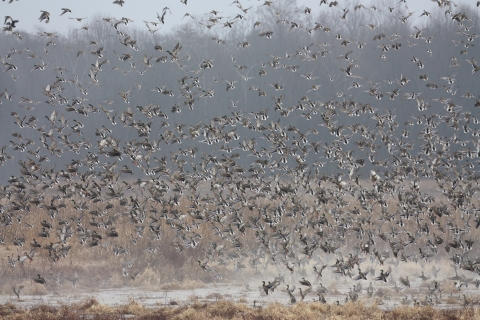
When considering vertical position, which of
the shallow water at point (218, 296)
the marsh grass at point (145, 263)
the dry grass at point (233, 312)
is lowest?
the dry grass at point (233, 312)

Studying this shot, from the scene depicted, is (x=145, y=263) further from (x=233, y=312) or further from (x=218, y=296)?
(x=233, y=312)

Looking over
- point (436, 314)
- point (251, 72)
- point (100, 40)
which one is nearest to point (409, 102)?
point (251, 72)

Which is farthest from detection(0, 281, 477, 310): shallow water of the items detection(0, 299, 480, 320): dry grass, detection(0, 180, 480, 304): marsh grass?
detection(0, 299, 480, 320): dry grass

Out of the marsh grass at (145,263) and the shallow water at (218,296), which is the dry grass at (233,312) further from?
the marsh grass at (145,263)

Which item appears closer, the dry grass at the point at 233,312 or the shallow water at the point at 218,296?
the dry grass at the point at 233,312

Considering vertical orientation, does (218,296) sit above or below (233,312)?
above

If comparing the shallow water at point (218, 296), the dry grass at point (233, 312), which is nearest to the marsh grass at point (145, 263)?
the shallow water at point (218, 296)

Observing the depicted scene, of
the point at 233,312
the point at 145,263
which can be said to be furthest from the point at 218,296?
the point at 145,263

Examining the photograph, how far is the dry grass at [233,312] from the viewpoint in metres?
18.5

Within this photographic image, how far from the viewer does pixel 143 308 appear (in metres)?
20.3

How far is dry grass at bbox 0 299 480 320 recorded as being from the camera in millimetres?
18484

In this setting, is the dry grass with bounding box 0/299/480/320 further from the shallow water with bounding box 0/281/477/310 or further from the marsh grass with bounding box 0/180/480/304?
the marsh grass with bounding box 0/180/480/304

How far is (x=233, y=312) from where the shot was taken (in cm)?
1955

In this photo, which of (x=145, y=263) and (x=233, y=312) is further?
(x=145, y=263)
